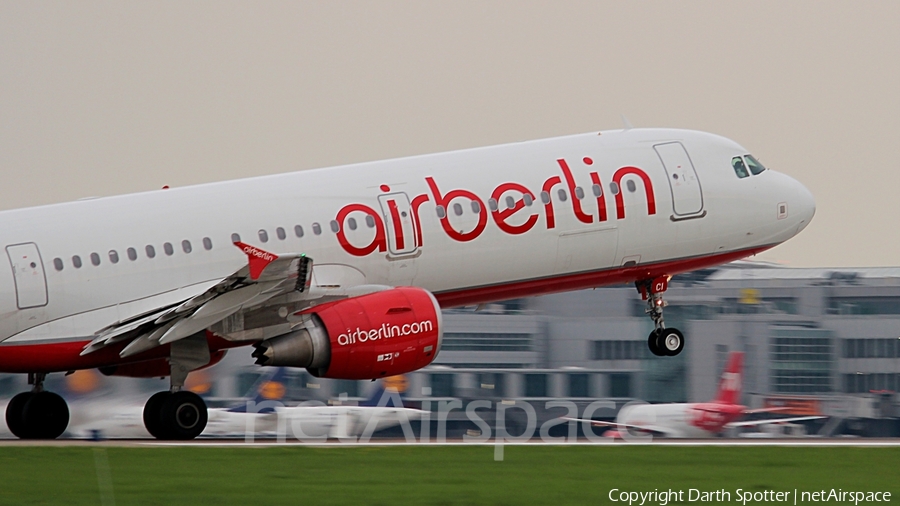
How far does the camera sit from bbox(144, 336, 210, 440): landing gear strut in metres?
24.5

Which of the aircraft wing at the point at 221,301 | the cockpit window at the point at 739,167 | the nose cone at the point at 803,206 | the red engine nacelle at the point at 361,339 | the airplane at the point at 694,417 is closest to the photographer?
the aircraft wing at the point at 221,301

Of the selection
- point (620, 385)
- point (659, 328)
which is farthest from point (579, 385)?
point (659, 328)

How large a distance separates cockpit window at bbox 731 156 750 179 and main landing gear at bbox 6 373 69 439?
16285mm

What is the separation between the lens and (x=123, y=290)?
2530 cm

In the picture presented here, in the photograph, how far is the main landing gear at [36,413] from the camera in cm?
2698

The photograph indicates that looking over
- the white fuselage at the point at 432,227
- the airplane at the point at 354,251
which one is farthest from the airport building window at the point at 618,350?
the airplane at the point at 354,251

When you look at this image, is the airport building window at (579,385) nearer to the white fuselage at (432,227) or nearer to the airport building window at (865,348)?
the airport building window at (865,348)

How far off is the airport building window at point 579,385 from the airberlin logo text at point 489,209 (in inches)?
3114

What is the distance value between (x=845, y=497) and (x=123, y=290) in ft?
48.0

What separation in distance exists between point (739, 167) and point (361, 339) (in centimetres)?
1151

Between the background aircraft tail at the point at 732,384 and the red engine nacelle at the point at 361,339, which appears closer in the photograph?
the red engine nacelle at the point at 361,339

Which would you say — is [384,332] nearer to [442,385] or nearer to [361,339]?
[361,339]

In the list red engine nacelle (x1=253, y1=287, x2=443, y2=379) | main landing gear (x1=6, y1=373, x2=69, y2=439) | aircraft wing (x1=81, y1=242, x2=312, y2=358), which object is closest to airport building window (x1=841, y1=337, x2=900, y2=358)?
red engine nacelle (x1=253, y1=287, x2=443, y2=379)

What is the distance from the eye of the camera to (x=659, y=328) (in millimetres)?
30984
